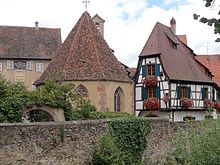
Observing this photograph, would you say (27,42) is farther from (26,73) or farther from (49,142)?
(49,142)

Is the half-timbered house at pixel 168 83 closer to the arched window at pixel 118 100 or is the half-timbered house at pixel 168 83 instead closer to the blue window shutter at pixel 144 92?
the blue window shutter at pixel 144 92

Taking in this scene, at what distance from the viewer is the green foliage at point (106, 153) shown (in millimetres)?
18422

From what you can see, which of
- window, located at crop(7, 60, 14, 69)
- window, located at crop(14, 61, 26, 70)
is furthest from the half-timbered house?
window, located at crop(7, 60, 14, 69)

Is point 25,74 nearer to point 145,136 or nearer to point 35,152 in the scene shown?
point 145,136

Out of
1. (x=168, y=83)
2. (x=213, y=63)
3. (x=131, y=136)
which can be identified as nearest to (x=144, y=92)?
(x=168, y=83)

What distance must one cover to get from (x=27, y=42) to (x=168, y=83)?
65.4 feet

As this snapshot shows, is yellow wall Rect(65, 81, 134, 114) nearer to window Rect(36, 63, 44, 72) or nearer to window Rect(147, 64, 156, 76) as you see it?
window Rect(147, 64, 156, 76)

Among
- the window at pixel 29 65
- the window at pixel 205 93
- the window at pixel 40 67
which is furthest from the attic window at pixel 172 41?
the window at pixel 29 65

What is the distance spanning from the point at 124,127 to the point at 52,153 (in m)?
4.48

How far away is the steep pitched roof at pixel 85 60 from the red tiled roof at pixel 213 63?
17288 millimetres

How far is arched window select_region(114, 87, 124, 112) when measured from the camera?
31258mm

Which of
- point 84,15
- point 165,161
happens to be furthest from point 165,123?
point 84,15

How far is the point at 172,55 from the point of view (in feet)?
128

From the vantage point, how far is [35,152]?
16469 mm
